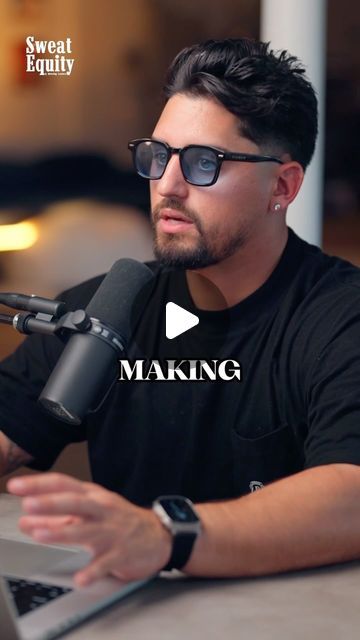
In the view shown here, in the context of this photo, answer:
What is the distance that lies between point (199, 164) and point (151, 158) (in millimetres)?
75

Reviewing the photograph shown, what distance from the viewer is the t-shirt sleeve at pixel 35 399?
158 centimetres

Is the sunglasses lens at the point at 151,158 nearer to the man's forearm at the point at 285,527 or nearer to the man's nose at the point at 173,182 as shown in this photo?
the man's nose at the point at 173,182

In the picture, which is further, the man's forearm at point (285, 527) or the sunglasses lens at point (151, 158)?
the sunglasses lens at point (151, 158)

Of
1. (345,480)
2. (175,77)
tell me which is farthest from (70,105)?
(345,480)

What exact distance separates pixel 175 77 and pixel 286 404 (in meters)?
0.52

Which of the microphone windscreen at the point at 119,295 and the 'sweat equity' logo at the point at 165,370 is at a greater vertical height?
the microphone windscreen at the point at 119,295

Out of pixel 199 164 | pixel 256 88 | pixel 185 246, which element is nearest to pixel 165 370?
pixel 185 246

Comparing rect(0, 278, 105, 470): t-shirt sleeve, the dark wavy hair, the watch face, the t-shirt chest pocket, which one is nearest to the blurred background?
the dark wavy hair

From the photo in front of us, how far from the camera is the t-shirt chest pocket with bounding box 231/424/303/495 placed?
149cm

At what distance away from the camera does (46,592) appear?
98cm

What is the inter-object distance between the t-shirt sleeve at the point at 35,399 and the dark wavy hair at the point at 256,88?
34cm

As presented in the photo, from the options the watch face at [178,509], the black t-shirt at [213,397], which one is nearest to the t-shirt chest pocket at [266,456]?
the black t-shirt at [213,397]

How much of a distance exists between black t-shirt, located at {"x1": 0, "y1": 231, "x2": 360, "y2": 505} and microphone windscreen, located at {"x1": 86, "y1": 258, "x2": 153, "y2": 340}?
1.13ft

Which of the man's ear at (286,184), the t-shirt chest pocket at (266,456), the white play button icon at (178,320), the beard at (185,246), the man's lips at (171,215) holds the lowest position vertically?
the t-shirt chest pocket at (266,456)
